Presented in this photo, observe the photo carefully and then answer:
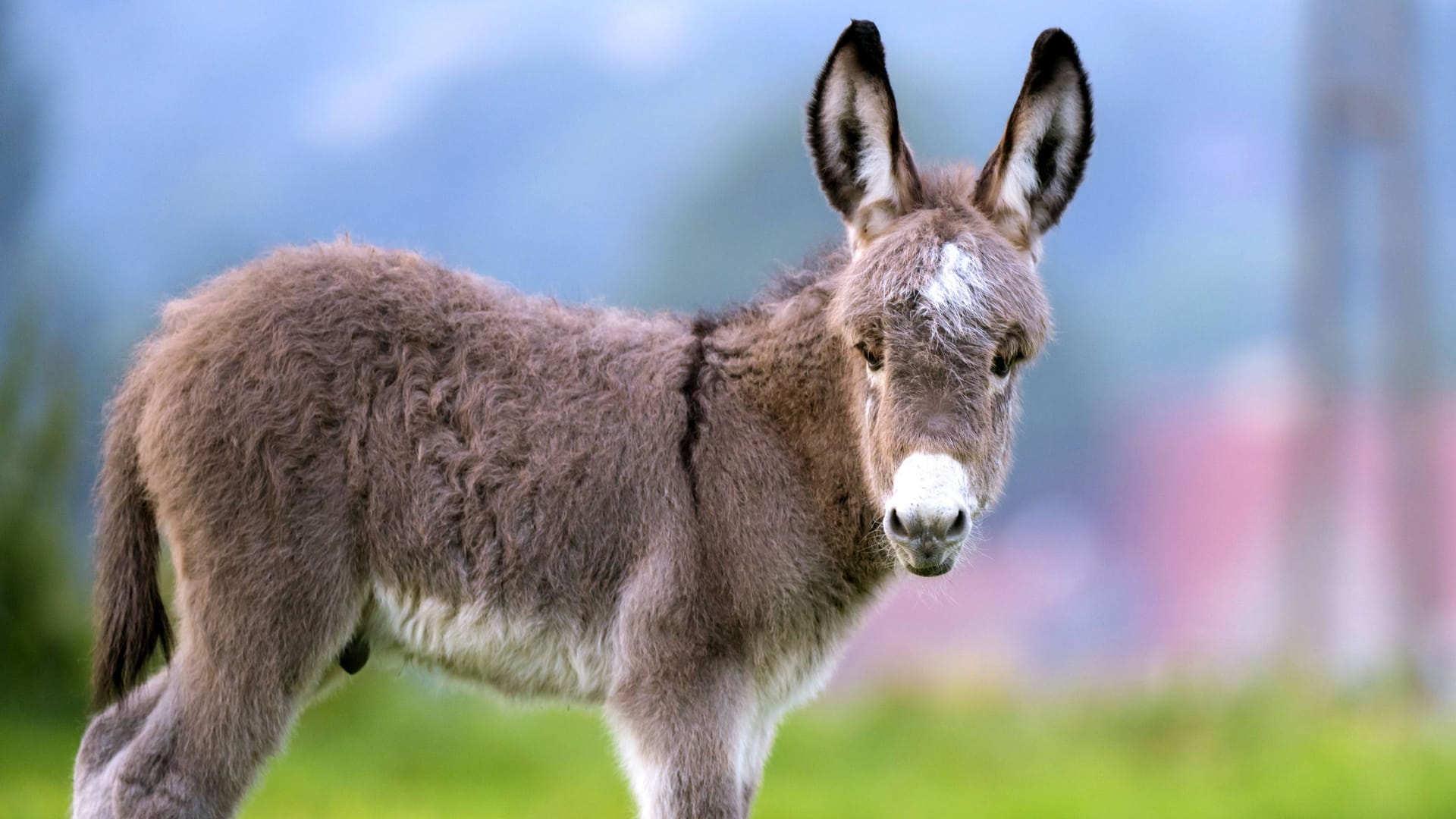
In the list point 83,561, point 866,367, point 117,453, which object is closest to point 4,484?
point 83,561

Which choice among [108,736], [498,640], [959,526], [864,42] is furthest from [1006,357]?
[108,736]

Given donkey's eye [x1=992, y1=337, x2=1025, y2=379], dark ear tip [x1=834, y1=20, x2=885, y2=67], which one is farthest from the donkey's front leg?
dark ear tip [x1=834, y1=20, x2=885, y2=67]

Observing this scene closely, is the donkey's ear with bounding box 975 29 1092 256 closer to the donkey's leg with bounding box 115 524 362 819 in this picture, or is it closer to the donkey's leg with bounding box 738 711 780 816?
the donkey's leg with bounding box 738 711 780 816

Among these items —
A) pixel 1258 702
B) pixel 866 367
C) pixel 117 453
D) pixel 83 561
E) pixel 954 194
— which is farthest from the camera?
pixel 1258 702

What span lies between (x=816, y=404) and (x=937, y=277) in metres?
0.85

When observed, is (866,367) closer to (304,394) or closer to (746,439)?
(746,439)

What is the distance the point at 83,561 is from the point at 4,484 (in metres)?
0.90

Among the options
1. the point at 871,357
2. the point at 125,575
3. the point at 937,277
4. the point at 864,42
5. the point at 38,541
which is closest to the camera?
the point at 937,277

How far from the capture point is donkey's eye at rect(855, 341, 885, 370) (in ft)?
13.6

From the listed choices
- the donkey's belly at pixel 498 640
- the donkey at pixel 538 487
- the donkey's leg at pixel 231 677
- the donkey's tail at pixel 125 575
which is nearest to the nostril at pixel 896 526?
the donkey at pixel 538 487

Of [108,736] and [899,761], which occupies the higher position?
[899,761]

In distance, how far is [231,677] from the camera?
4.38 m

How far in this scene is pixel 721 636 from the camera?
4.50 meters

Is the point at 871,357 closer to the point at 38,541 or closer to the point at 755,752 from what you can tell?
the point at 755,752
